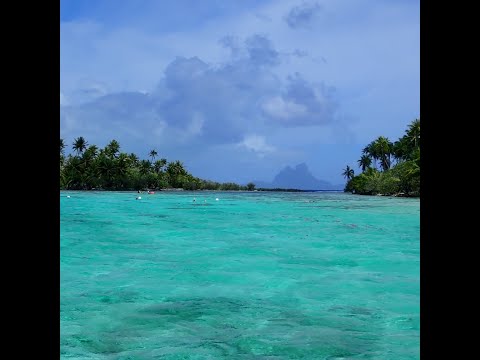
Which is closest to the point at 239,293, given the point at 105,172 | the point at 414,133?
the point at 414,133

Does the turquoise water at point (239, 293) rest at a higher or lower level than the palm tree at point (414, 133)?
lower

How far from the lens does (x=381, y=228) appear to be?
871 inches

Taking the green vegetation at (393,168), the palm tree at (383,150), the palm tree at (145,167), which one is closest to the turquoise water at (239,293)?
the green vegetation at (393,168)

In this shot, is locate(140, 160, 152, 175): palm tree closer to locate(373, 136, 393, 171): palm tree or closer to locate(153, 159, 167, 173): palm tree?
locate(153, 159, 167, 173): palm tree

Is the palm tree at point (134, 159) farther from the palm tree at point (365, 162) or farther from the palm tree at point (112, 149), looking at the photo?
the palm tree at point (365, 162)

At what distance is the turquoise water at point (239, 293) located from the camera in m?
6.14

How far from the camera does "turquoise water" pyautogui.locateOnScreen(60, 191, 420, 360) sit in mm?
6145

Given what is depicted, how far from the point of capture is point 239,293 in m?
9.89

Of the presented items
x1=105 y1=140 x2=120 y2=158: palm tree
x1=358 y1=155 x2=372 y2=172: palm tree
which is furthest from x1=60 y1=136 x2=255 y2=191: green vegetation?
x1=358 y1=155 x2=372 y2=172: palm tree

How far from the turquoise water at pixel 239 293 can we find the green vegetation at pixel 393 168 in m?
32.9
